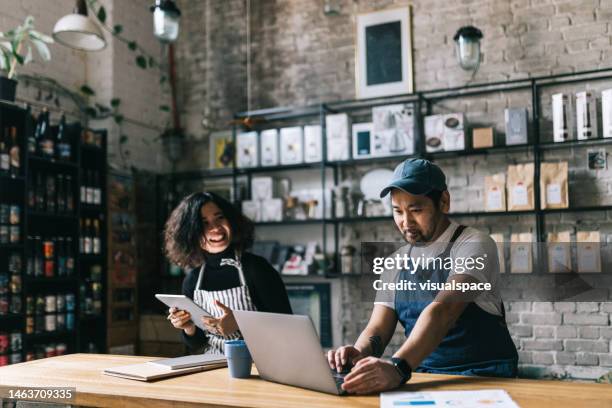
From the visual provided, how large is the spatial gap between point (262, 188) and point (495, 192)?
1.89m

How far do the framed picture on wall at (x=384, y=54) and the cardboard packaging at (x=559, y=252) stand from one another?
5.17 ft

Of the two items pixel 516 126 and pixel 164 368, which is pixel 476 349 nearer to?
pixel 164 368

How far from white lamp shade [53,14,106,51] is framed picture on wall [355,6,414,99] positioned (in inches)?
83.4

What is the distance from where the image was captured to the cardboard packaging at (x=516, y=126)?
4.51 metres

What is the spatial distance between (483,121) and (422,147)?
52cm

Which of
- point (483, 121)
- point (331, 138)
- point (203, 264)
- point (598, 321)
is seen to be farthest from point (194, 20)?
point (598, 321)

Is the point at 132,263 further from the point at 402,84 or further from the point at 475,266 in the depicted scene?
the point at 475,266

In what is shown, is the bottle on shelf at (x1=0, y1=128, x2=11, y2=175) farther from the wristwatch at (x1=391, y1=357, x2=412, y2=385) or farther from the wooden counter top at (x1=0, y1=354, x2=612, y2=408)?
the wristwatch at (x1=391, y1=357, x2=412, y2=385)

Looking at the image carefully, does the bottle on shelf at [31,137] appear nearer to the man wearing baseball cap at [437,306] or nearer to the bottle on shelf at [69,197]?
the bottle on shelf at [69,197]

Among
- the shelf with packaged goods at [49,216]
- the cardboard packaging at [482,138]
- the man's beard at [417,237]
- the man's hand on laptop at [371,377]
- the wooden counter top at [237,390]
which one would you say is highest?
the cardboard packaging at [482,138]

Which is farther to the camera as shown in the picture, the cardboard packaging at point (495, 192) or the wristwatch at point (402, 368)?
the cardboard packaging at point (495, 192)

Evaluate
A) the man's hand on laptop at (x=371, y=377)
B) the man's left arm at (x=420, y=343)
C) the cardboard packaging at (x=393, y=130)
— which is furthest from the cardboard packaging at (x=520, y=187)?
the man's hand on laptop at (x=371, y=377)

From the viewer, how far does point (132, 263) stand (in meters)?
5.26

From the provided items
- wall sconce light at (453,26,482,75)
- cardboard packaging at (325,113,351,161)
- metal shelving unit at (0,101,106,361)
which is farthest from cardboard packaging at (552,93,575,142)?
metal shelving unit at (0,101,106,361)
